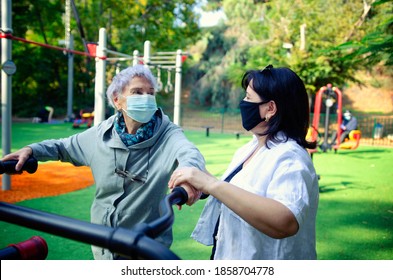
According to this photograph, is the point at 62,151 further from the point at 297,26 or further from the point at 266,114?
the point at 297,26

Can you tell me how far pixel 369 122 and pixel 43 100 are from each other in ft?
63.7

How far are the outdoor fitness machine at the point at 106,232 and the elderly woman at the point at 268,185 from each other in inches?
13.9

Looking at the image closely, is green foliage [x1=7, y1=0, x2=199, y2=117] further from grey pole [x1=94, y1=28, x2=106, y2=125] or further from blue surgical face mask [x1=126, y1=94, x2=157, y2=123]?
blue surgical face mask [x1=126, y1=94, x2=157, y2=123]

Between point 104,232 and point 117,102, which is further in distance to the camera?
point 117,102

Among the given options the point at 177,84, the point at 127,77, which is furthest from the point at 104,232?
the point at 177,84

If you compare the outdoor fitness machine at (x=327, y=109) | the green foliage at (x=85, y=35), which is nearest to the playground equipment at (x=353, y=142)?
the outdoor fitness machine at (x=327, y=109)

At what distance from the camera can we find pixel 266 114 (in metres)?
1.67

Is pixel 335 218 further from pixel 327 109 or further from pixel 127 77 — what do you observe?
pixel 327 109

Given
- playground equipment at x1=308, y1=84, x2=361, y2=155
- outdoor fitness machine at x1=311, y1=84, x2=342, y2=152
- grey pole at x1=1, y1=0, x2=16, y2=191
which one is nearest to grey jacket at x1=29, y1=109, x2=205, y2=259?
grey pole at x1=1, y1=0, x2=16, y2=191

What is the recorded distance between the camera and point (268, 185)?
4.79 feet

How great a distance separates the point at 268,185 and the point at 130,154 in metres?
0.79

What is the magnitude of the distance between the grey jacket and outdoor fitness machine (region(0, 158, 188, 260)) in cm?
86


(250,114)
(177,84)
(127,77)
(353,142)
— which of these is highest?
(177,84)
